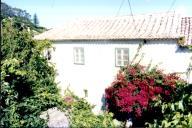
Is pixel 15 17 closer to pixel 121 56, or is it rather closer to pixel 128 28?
pixel 121 56

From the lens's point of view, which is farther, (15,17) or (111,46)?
(111,46)

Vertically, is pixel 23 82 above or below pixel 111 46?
below

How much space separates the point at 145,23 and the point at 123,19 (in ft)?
6.96

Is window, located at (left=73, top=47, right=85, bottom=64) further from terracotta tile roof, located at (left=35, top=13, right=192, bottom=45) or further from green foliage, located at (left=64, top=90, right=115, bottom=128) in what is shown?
green foliage, located at (left=64, top=90, right=115, bottom=128)

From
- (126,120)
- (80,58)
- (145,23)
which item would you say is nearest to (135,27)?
(145,23)

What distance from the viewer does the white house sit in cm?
1742

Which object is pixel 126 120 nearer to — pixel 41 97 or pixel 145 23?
pixel 145 23

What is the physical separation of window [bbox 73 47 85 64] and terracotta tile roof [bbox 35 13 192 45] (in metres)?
0.84

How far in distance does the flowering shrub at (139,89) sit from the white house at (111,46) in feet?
3.06

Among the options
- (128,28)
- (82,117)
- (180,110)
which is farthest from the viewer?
(128,28)

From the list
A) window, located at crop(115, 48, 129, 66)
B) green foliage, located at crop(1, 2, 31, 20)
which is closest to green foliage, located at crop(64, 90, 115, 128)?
green foliage, located at crop(1, 2, 31, 20)

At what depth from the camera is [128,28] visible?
20.0m

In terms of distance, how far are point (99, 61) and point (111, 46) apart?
4.51 feet

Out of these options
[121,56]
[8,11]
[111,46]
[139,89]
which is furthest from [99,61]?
[8,11]
